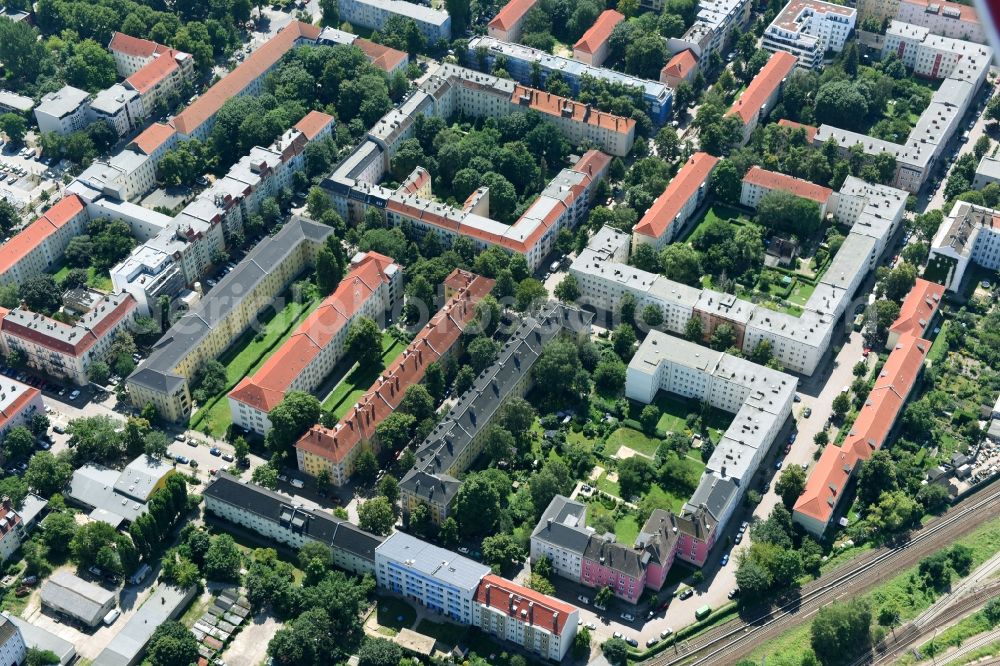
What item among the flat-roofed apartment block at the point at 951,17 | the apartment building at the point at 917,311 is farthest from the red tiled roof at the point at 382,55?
the apartment building at the point at 917,311

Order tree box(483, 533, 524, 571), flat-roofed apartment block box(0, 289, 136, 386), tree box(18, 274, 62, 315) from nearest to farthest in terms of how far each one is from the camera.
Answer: tree box(483, 533, 524, 571) < flat-roofed apartment block box(0, 289, 136, 386) < tree box(18, 274, 62, 315)

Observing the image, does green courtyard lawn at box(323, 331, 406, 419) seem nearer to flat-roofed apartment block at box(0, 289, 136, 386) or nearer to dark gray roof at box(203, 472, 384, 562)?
dark gray roof at box(203, 472, 384, 562)

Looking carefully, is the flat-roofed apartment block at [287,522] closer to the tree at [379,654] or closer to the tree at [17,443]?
the tree at [379,654]

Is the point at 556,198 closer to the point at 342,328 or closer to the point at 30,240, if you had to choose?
the point at 342,328

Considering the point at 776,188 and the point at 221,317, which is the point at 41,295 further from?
the point at 776,188

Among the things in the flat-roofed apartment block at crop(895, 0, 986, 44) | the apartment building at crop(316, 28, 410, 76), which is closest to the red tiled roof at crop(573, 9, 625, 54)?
the apartment building at crop(316, 28, 410, 76)

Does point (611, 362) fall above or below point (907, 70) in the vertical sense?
below

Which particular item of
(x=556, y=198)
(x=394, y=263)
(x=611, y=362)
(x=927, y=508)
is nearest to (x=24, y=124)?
(x=394, y=263)
